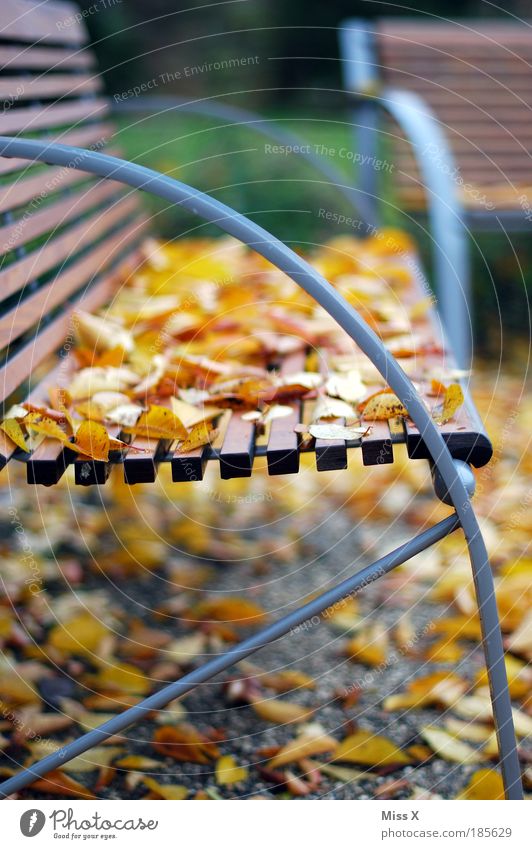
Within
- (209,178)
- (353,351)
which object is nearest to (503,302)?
(209,178)

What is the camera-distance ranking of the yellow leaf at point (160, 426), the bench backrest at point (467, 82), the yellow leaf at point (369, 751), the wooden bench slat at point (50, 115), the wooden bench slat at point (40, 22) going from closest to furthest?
the yellow leaf at point (160, 426) < the yellow leaf at point (369, 751) < the wooden bench slat at point (50, 115) < the wooden bench slat at point (40, 22) < the bench backrest at point (467, 82)

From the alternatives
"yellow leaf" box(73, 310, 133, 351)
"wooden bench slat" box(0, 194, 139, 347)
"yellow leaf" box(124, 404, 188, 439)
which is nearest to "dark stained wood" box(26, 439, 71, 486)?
"yellow leaf" box(124, 404, 188, 439)

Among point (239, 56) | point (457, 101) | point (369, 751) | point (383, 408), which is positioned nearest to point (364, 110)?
point (457, 101)

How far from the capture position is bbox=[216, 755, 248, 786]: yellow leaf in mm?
1429

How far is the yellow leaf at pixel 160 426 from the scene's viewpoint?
3.96ft

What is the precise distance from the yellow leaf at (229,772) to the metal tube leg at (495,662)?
1.45 feet

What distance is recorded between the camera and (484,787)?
137 centimetres

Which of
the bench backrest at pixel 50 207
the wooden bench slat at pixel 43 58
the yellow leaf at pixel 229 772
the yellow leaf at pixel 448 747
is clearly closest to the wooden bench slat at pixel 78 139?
the bench backrest at pixel 50 207

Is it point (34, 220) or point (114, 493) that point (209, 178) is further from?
point (34, 220)

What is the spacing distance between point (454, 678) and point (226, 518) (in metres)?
0.80

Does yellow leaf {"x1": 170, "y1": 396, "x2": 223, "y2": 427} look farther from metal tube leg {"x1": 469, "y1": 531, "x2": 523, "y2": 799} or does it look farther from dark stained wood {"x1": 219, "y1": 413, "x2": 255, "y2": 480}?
metal tube leg {"x1": 469, "y1": 531, "x2": 523, "y2": 799}

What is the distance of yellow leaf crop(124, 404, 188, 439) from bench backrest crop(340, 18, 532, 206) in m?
1.90

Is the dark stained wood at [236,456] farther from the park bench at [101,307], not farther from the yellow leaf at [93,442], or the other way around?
the yellow leaf at [93,442]

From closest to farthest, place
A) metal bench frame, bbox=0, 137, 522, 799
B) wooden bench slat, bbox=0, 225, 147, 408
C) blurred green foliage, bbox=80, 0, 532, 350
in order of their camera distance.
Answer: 1. metal bench frame, bbox=0, 137, 522, 799
2. wooden bench slat, bbox=0, 225, 147, 408
3. blurred green foliage, bbox=80, 0, 532, 350
